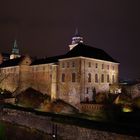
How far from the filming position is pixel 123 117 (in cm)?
3322

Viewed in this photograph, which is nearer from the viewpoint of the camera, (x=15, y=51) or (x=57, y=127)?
(x=57, y=127)

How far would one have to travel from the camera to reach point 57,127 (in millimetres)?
28625

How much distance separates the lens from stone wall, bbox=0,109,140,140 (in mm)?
22359

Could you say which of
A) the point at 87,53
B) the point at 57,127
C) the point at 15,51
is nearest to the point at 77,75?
the point at 87,53

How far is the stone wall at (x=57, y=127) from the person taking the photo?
22.4 m

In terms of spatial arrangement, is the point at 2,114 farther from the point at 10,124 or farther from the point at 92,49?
the point at 92,49

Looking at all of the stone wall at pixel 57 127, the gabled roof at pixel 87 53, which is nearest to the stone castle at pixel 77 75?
the gabled roof at pixel 87 53

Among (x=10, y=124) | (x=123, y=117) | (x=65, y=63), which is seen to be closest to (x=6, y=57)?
(x=65, y=63)

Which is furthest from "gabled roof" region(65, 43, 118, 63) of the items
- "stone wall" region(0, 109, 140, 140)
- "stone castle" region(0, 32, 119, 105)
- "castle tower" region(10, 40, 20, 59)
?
"castle tower" region(10, 40, 20, 59)

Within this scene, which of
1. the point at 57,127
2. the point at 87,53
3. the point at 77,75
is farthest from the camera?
the point at 87,53

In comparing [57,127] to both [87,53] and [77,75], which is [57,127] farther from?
[87,53]

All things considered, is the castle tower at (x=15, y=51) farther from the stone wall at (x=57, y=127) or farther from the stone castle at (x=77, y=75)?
the stone wall at (x=57, y=127)

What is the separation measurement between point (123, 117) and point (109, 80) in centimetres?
1987

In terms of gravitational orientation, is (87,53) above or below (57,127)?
above
